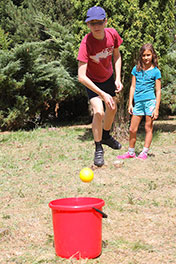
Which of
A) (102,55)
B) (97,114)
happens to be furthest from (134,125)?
(102,55)

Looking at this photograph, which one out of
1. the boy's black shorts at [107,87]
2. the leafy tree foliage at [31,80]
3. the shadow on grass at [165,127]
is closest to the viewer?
the boy's black shorts at [107,87]

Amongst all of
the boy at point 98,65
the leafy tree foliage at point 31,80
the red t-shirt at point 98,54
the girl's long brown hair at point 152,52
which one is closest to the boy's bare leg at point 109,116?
the boy at point 98,65

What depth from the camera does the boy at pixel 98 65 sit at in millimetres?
4002

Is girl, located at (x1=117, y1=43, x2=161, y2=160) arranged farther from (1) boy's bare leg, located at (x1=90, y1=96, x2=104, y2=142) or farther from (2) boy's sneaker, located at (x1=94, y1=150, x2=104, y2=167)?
(2) boy's sneaker, located at (x1=94, y1=150, x2=104, y2=167)

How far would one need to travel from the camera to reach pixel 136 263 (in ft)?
9.07

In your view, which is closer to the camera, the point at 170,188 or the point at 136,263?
the point at 136,263

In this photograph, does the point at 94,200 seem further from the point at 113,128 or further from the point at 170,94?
the point at 170,94

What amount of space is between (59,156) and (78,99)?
5.42 metres

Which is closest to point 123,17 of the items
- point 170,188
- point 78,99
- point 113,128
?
point 113,128

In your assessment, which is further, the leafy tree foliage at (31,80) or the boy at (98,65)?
the leafy tree foliage at (31,80)

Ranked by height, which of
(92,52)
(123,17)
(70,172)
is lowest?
(70,172)

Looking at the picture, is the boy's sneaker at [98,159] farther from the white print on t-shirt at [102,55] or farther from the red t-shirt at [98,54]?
the white print on t-shirt at [102,55]

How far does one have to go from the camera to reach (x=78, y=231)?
282cm

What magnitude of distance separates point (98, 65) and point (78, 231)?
2.28 meters
